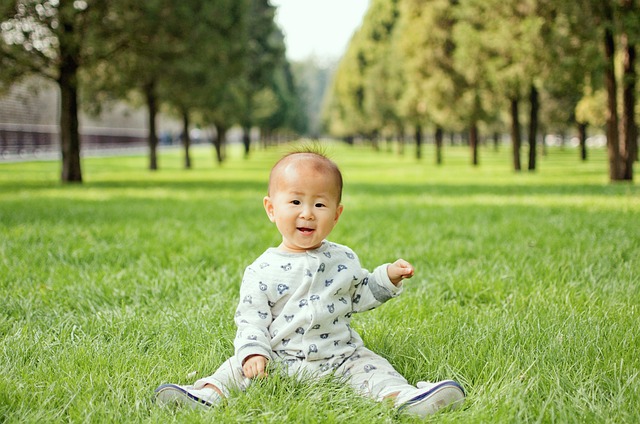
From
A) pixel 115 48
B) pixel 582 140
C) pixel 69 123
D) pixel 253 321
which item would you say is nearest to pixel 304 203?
pixel 253 321

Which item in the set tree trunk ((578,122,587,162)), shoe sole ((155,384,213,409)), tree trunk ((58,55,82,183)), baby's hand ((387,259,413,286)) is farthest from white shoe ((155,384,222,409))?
tree trunk ((578,122,587,162))

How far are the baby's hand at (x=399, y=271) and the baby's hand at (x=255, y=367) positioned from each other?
2.28 ft

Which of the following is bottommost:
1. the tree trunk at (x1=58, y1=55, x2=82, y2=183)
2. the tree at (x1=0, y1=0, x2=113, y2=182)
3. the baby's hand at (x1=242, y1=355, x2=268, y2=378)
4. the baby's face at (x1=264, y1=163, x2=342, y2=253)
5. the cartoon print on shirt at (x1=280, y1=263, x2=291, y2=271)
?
the baby's hand at (x1=242, y1=355, x2=268, y2=378)

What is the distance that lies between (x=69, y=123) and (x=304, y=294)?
16022 mm

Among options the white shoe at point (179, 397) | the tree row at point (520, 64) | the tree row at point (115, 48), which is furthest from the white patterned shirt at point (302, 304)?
the tree row at point (520, 64)

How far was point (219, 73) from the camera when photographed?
1952 cm

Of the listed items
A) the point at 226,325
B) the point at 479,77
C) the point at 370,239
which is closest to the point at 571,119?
the point at 479,77

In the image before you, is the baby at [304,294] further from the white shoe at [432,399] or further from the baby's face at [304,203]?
the white shoe at [432,399]

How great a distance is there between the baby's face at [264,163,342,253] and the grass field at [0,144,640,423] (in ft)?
1.81

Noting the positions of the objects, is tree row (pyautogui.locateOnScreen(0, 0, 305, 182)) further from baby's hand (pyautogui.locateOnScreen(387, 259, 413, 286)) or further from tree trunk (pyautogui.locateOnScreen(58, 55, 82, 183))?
baby's hand (pyautogui.locateOnScreen(387, 259, 413, 286))

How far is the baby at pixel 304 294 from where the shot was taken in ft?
8.52

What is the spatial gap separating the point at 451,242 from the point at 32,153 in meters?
37.7

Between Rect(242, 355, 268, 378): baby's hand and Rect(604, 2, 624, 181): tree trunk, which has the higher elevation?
Rect(604, 2, 624, 181): tree trunk

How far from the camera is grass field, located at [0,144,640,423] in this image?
2.34m
